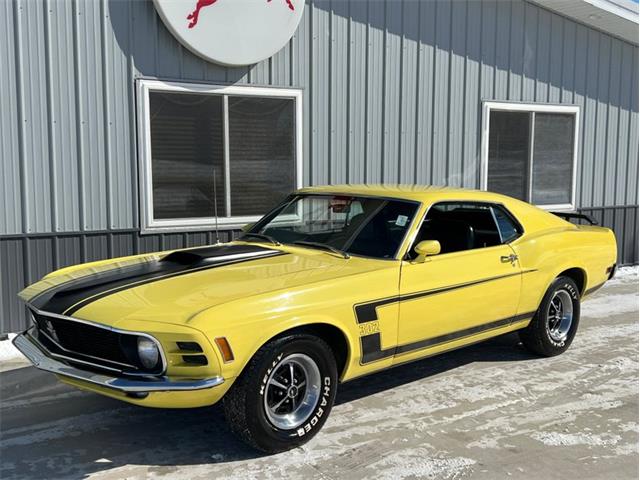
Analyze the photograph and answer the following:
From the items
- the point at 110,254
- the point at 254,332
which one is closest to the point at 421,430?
the point at 254,332

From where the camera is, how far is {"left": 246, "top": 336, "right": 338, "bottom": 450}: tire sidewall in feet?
11.9

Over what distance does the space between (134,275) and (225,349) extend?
1122 millimetres

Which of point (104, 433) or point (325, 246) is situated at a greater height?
point (325, 246)

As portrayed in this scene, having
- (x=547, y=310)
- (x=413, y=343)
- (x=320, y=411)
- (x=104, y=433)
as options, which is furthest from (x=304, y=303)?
(x=547, y=310)

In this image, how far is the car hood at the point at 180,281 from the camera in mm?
3629

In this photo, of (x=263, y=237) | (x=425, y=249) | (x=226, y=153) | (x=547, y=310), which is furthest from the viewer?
(x=226, y=153)

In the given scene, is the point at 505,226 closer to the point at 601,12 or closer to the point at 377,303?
the point at 377,303

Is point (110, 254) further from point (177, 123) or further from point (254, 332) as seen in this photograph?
point (254, 332)

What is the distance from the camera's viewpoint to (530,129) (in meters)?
9.96

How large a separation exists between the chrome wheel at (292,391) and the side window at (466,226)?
3.87ft

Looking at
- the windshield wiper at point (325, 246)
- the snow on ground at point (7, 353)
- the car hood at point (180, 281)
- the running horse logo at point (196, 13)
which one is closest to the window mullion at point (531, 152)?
the running horse logo at point (196, 13)

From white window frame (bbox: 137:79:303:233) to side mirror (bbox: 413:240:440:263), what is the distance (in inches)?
135

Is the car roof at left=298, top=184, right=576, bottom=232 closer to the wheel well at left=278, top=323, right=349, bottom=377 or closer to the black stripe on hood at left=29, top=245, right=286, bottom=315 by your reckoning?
the black stripe on hood at left=29, top=245, right=286, bottom=315

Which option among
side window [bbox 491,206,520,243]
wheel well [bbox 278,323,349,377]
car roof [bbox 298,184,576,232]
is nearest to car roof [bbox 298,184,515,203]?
car roof [bbox 298,184,576,232]
